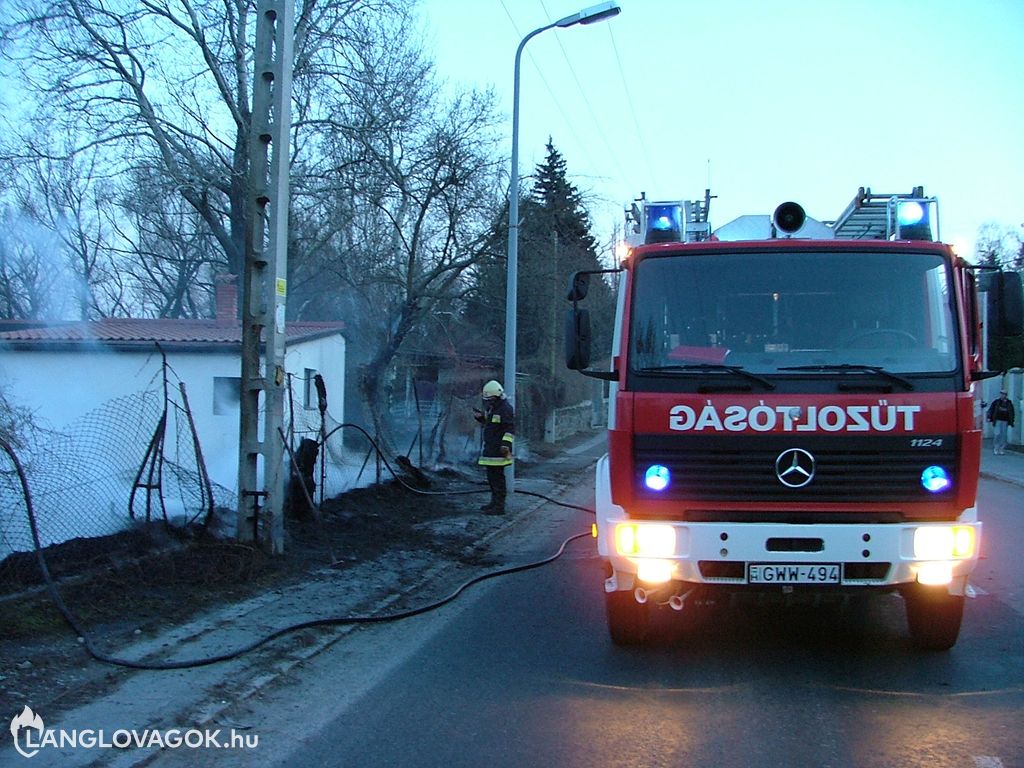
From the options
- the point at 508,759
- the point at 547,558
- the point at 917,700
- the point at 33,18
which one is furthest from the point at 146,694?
the point at 33,18

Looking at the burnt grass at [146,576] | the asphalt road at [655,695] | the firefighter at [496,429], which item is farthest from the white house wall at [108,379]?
the asphalt road at [655,695]

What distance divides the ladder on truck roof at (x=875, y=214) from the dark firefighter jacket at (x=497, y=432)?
6.07 metres

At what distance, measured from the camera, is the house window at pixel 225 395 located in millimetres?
17625

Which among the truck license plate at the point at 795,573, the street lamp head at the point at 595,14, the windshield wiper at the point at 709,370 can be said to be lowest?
the truck license plate at the point at 795,573

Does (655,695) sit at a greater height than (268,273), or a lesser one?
lesser

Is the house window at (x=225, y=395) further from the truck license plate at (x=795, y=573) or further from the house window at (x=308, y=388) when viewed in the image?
the truck license plate at (x=795, y=573)

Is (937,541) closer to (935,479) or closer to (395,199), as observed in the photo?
(935,479)

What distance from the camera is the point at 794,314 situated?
5.83m

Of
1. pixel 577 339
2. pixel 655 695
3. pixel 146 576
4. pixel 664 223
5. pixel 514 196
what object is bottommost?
pixel 655 695

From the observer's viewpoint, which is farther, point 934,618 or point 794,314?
point 934,618

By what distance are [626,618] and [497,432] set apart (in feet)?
22.0

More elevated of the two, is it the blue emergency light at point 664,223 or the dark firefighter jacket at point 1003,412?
the blue emergency light at point 664,223

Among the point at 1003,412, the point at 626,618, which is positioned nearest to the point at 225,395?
the point at 626,618

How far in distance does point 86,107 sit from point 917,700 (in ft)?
66.9
